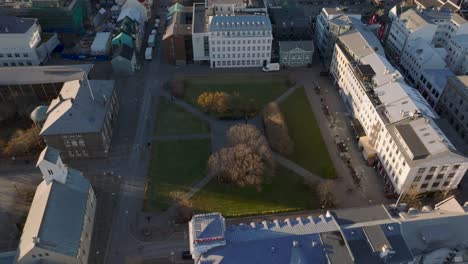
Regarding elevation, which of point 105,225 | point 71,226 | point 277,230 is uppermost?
point 277,230

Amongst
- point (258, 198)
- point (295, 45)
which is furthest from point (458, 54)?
point (258, 198)

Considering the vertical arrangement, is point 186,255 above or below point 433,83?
below

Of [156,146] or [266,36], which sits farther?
[266,36]

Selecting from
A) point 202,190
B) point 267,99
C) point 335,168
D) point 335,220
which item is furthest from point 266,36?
point 335,220

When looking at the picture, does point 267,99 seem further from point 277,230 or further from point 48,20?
point 48,20

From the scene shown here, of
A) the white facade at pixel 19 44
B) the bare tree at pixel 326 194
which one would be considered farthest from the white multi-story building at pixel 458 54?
the white facade at pixel 19 44

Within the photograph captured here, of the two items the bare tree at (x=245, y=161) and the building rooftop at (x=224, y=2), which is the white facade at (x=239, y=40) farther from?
the bare tree at (x=245, y=161)

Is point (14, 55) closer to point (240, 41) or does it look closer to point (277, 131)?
point (240, 41)
